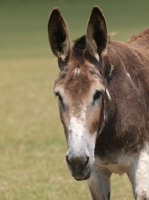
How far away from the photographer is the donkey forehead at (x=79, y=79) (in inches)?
187

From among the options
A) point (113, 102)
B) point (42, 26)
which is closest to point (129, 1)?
point (42, 26)

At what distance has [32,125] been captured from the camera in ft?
44.7

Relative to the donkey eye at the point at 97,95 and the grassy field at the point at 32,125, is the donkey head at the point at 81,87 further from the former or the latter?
the grassy field at the point at 32,125

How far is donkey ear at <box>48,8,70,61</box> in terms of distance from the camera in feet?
16.8

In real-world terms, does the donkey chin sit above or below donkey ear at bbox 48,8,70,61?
below

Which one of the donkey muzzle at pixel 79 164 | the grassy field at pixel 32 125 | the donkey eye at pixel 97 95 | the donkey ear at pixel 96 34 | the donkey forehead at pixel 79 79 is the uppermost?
the donkey ear at pixel 96 34

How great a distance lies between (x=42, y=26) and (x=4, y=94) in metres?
22.9

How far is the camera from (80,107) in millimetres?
4684

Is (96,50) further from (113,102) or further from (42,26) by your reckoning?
(42,26)

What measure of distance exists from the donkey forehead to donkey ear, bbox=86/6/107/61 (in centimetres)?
13

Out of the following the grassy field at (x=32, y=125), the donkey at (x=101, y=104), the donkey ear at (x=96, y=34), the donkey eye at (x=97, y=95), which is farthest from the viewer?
the grassy field at (x=32, y=125)

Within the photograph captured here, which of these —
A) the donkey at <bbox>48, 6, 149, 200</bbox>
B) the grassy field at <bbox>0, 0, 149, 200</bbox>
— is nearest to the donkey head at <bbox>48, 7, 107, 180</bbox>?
the donkey at <bbox>48, 6, 149, 200</bbox>

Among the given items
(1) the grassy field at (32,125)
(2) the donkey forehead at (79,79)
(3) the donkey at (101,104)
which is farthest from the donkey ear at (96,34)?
(1) the grassy field at (32,125)

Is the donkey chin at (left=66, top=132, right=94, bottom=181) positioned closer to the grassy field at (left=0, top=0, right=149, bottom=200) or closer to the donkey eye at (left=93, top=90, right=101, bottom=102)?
the donkey eye at (left=93, top=90, right=101, bottom=102)
